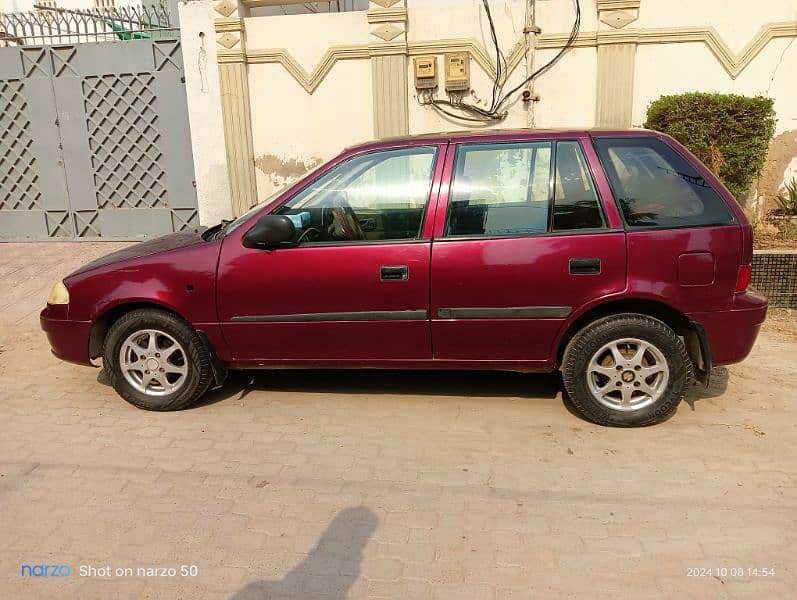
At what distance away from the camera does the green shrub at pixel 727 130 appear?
6.60 metres

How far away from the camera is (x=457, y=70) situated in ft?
24.8

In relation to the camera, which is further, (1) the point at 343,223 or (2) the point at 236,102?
(2) the point at 236,102

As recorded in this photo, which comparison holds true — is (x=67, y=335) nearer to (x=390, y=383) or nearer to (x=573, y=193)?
(x=390, y=383)

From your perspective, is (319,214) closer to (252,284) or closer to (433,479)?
(252,284)

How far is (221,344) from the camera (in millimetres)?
4180

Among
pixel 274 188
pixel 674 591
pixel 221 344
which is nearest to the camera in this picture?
pixel 674 591

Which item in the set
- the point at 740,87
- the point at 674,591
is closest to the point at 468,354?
the point at 674,591

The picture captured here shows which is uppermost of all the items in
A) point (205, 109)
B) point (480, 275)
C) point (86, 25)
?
point (86, 25)

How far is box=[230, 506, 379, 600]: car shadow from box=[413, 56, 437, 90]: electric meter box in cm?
585

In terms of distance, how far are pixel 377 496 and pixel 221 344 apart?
5.08 feet

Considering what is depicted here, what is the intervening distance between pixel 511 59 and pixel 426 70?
39.3 inches

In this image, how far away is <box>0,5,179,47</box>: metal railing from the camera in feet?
26.7

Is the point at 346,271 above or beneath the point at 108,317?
above

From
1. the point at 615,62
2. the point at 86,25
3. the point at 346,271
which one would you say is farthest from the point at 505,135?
the point at 86,25
